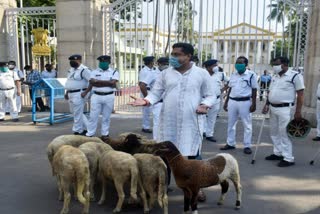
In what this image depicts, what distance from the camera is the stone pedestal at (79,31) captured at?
10.5m

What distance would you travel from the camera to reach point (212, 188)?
15.8 feet

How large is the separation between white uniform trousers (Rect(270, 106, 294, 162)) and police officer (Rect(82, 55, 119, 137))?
3538 millimetres

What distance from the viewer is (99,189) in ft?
15.5

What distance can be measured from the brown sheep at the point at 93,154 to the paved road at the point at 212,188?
35 centimetres

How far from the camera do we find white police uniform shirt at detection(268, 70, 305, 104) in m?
5.65

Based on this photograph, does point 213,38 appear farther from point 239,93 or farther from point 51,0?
point 51,0

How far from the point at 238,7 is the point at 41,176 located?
7604 millimetres

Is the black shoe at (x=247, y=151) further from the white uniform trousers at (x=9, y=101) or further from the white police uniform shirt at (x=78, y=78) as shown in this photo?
the white uniform trousers at (x=9, y=101)

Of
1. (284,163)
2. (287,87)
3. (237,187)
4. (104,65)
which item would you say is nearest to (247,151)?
(284,163)

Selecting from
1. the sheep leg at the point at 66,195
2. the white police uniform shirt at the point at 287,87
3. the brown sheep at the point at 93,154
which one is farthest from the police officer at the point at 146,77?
the sheep leg at the point at 66,195

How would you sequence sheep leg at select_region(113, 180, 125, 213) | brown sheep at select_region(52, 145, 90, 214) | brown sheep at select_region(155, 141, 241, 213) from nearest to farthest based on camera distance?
brown sheep at select_region(155, 141, 241, 213)
brown sheep at select_region(52, 145, 90, 214)
sheep leg at select_region(113, 180, 125, 213)

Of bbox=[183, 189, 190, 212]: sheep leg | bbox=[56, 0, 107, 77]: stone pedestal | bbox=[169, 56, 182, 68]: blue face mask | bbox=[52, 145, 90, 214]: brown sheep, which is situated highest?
bbox=[56, 0, 107, 77]: stone pedestal

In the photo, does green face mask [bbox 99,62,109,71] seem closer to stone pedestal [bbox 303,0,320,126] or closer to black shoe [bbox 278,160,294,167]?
black shoe [bbox 278,160,294,167]

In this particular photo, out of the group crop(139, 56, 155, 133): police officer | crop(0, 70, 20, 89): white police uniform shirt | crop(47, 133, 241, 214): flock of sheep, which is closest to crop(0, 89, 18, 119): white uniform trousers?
crop(0, 70, 20, 89): white police uniform shirt
